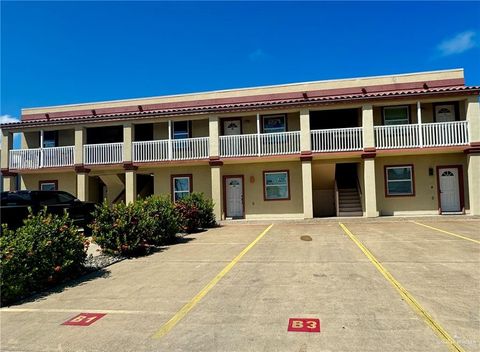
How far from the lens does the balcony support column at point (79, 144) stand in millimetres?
20562

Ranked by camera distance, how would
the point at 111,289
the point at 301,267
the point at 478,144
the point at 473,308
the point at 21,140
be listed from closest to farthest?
1. the point at 473,308
2. the point at 111,289
3. the point at 301,267
4. the point at 478,144
5. the point at 21,140

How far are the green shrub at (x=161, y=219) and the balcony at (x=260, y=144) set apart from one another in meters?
6.78

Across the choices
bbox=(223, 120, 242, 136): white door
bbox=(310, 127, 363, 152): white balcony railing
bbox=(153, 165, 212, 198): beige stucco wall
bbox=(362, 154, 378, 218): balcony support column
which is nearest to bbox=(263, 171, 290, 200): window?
bbox=(310, 127, 363, 152): white balcony railing

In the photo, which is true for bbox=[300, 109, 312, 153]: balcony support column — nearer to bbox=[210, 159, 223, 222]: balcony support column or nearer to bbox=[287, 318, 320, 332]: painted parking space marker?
bbox=[210, 159, 223, 222]: balcony support column

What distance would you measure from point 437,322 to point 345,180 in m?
16.8

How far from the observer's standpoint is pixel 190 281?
728 centimetres

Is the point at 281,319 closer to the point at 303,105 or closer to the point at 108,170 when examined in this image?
the point at 303,105

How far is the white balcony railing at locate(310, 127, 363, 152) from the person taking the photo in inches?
703

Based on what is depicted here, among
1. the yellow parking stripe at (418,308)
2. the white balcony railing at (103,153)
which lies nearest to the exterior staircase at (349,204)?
the yellow parking stripe at (418,308)

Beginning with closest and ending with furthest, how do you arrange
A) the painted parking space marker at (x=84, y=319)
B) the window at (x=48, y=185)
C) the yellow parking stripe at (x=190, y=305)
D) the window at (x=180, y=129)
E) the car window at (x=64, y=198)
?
the yellow parking stripe at (x=190, y=305) → the painted parking space marker at (x=84, y=319) → the car window at (x=64, y=198) → the window at (x=180, y=129) → the window at (x=48, y=185)

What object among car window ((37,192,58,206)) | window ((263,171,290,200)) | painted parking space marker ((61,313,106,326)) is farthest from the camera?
window ((263,171,290,200))

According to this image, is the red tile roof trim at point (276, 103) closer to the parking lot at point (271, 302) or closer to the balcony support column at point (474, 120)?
the balcony support column at point (474, 120)

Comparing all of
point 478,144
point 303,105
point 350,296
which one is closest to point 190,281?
point 350,296

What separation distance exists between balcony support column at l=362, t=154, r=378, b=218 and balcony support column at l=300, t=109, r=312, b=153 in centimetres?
260
